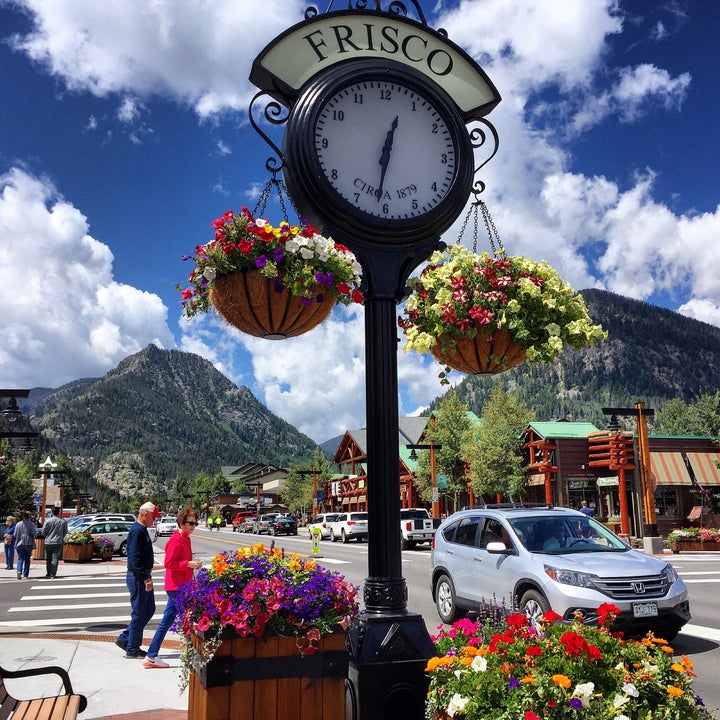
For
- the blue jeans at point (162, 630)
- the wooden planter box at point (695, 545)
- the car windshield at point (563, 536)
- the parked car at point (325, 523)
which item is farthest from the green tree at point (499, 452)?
the blue jeans at point (162, 630)

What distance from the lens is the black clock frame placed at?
371cm

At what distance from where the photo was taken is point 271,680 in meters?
3.50

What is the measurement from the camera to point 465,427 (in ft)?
Answer: 154

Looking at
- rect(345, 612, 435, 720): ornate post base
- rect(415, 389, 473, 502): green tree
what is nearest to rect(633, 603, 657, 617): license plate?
rect(345, 612, 435, 720): ornate post base

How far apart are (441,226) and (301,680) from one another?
8.04 ft

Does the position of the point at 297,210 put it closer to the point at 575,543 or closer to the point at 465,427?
the point at 575,543

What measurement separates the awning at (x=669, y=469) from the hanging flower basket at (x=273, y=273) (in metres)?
37.2

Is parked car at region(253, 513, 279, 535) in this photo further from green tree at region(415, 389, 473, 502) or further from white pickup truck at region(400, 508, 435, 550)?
white pickup truck at region(400, 508, 435, 550)

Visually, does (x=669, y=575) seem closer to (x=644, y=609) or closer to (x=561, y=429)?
(x=644, y=609)

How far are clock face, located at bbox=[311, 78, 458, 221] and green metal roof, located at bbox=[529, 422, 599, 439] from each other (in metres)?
38.8

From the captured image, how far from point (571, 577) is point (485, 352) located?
4.95 m

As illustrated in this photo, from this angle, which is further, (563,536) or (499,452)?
(499,452)

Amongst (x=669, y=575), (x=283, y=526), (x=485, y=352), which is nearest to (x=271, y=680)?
(x=485, y=352)

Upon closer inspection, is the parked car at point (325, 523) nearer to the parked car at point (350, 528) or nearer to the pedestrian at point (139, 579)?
the parked car at point (350, 528)
